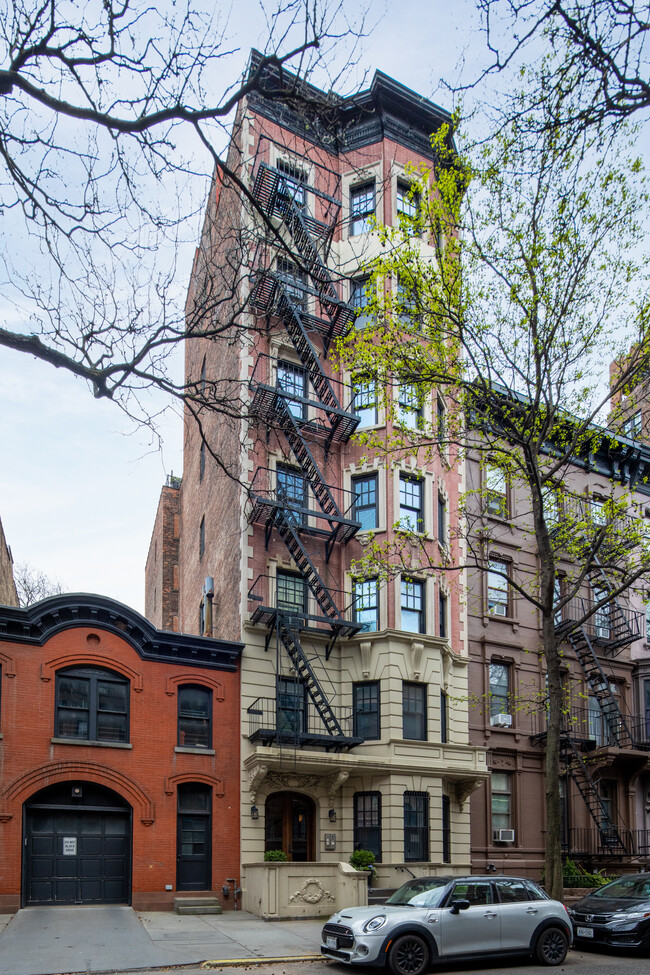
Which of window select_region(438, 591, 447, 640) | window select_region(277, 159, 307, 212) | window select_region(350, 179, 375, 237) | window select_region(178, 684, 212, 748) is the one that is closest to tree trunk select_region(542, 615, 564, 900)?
window select_region(438, 591, 447, 640)

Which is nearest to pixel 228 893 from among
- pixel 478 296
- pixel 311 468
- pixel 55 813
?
pixel 55 813

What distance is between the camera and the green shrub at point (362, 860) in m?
22.4

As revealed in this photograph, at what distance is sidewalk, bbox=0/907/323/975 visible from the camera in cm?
1441

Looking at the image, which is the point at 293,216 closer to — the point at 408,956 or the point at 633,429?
the point at 633,429

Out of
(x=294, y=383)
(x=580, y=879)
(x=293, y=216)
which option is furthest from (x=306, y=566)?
(x=580, y=879)

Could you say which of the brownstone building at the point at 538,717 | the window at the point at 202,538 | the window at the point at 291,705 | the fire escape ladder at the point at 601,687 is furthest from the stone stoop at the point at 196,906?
the fire escape ladder at the point at 601,687

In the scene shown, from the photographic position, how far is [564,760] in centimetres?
2833

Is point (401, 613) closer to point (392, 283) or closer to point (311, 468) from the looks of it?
point (311, 468)

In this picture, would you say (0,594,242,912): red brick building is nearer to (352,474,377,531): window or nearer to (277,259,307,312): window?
(352,474,377,531): window

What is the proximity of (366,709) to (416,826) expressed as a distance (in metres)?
3.25

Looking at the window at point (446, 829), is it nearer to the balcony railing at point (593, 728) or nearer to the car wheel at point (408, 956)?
the balcony railing at point (593, 728)

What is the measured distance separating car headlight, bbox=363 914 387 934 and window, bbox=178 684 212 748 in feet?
30.3

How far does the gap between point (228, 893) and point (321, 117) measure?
60.2ft

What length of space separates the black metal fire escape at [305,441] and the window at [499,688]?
5.79m
